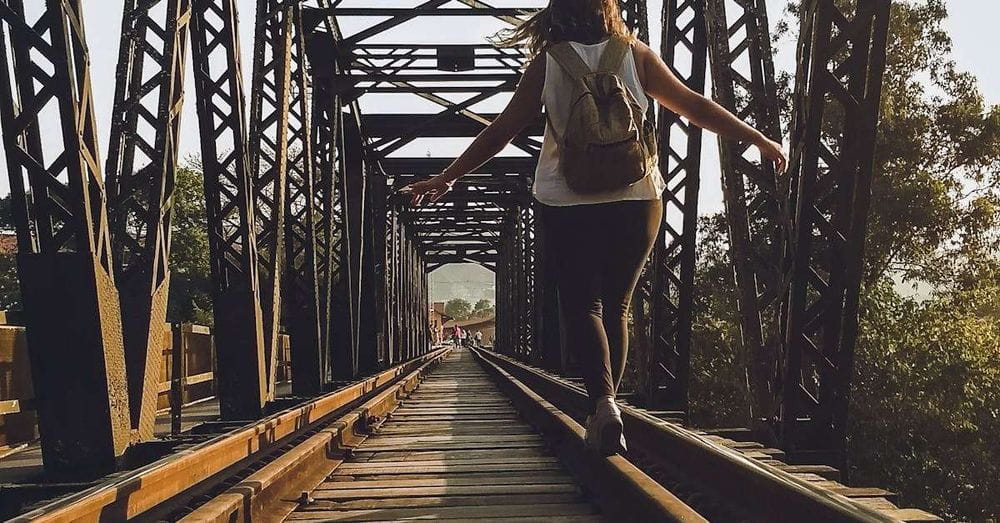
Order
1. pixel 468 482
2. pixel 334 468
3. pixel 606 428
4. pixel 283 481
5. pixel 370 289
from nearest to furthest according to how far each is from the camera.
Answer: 1. pixel 606 428
2. pixel 283 481
3. pixel 468 482
4. pixel 334 468
5. pixel 370 289

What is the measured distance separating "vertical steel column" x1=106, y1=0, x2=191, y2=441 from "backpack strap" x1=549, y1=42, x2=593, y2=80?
251 centimetres

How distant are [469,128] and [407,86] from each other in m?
2.11

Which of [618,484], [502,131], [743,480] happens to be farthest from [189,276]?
[743,480]

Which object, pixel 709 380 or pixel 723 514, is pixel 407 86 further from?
pixel 723 514

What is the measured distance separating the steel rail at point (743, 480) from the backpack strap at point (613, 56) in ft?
4.33

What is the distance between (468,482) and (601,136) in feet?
5.48

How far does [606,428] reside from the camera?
320 centimetres

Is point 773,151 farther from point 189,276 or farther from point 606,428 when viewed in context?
point 189,276

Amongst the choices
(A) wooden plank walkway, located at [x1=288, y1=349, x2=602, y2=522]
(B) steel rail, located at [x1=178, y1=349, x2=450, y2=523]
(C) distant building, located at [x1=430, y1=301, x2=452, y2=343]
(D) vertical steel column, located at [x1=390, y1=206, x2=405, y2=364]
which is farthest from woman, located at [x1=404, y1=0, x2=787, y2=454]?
(C) distant building, located at [x1=430, y1=301, x2=452, y2=343]

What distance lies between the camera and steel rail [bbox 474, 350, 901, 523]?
6.34ft

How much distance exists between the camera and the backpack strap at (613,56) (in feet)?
10.1

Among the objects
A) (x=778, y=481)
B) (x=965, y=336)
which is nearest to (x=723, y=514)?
(x=778, y=481)

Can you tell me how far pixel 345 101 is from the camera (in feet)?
51.3

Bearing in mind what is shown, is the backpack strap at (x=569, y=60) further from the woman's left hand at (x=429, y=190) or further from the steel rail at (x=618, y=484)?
the steel rail at (x=618, y=484)
